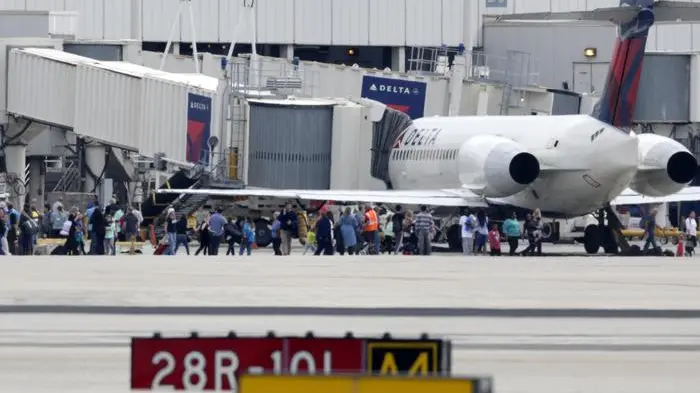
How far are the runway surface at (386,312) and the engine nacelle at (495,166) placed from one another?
26.1ft

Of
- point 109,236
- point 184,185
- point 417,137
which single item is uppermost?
point 417,137

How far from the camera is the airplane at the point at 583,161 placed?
37938 mm

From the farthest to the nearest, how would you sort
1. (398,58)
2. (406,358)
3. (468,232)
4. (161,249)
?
(398,58), (468,232), (161,249), (406,358)

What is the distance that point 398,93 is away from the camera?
54.9 m

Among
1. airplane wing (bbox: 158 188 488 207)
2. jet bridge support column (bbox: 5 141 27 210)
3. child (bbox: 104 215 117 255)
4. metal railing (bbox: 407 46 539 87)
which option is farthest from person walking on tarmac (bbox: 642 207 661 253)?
metal railing (bbox: 407 46 539 87)

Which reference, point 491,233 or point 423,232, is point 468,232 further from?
point 423,232

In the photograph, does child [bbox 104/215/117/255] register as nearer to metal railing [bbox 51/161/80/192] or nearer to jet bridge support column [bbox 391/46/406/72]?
metal railing [bbox 51/161/80/192]

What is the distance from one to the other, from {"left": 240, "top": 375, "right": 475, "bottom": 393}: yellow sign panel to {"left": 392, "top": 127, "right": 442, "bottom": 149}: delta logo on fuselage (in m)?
37.7

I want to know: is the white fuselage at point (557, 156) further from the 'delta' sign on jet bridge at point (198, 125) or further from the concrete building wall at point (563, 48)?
the concrete building wall at point (563, 48)

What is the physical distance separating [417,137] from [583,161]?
8.92 m

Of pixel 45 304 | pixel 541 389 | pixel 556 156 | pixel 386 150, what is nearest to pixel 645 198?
pixel 556 156

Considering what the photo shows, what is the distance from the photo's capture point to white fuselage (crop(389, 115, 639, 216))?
38.2 meters

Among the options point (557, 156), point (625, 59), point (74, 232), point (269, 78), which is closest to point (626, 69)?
point (625, 59)

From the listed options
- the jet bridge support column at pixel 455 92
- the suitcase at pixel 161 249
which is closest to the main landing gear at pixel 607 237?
the suitcase at pixel 161 249
